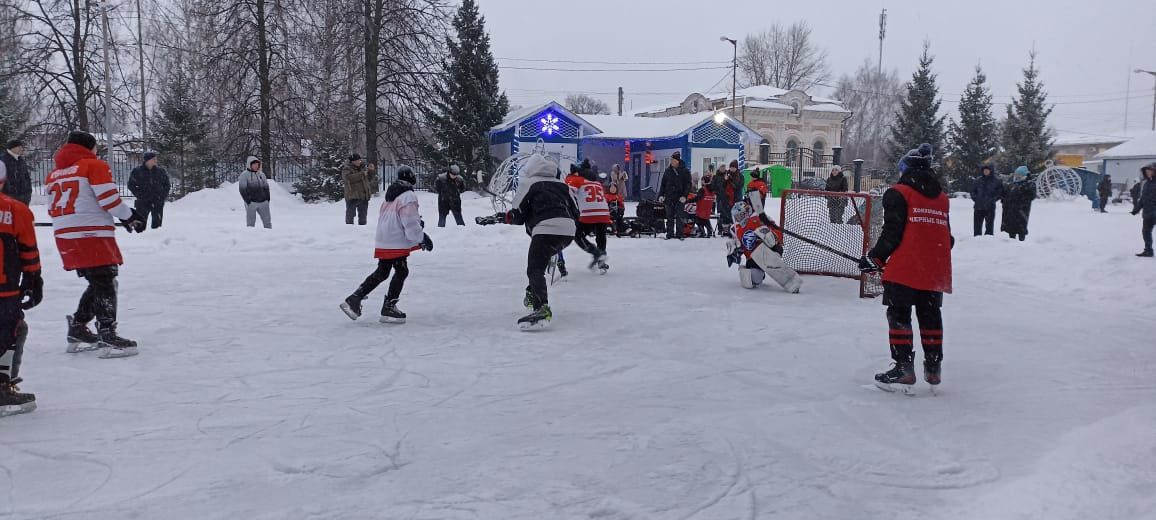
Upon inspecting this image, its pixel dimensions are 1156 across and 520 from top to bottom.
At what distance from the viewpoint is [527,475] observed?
3.29 metres

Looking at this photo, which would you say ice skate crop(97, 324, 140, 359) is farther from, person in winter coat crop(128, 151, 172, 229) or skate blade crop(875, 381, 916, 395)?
person in winter coat crop(128, 151, 172, 229)

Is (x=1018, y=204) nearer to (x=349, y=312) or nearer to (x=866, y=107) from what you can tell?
(x=349, y=312)

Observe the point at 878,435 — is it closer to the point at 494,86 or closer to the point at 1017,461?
the point at 1017,461

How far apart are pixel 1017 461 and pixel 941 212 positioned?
1.66 meters

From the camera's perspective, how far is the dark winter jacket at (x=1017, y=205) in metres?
12.9

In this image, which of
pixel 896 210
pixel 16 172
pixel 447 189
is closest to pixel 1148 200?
pixel 896 210

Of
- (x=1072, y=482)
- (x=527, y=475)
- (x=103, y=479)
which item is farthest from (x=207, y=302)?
(x=1072, y=482)

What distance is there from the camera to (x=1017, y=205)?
12922mm

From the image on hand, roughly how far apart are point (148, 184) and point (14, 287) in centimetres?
1026

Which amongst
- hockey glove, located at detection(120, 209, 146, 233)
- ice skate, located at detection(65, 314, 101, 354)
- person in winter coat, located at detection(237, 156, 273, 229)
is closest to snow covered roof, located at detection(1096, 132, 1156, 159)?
person in winter coat, located at detection(237, 156, 273, 229)

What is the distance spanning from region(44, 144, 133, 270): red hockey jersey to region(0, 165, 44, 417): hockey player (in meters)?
1.08

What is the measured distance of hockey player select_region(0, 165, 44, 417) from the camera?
394cm

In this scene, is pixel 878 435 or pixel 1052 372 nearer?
pixel 878 435

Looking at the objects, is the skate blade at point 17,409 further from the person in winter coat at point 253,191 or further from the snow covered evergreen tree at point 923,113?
the snow covered evergreen tree at point 923,113
